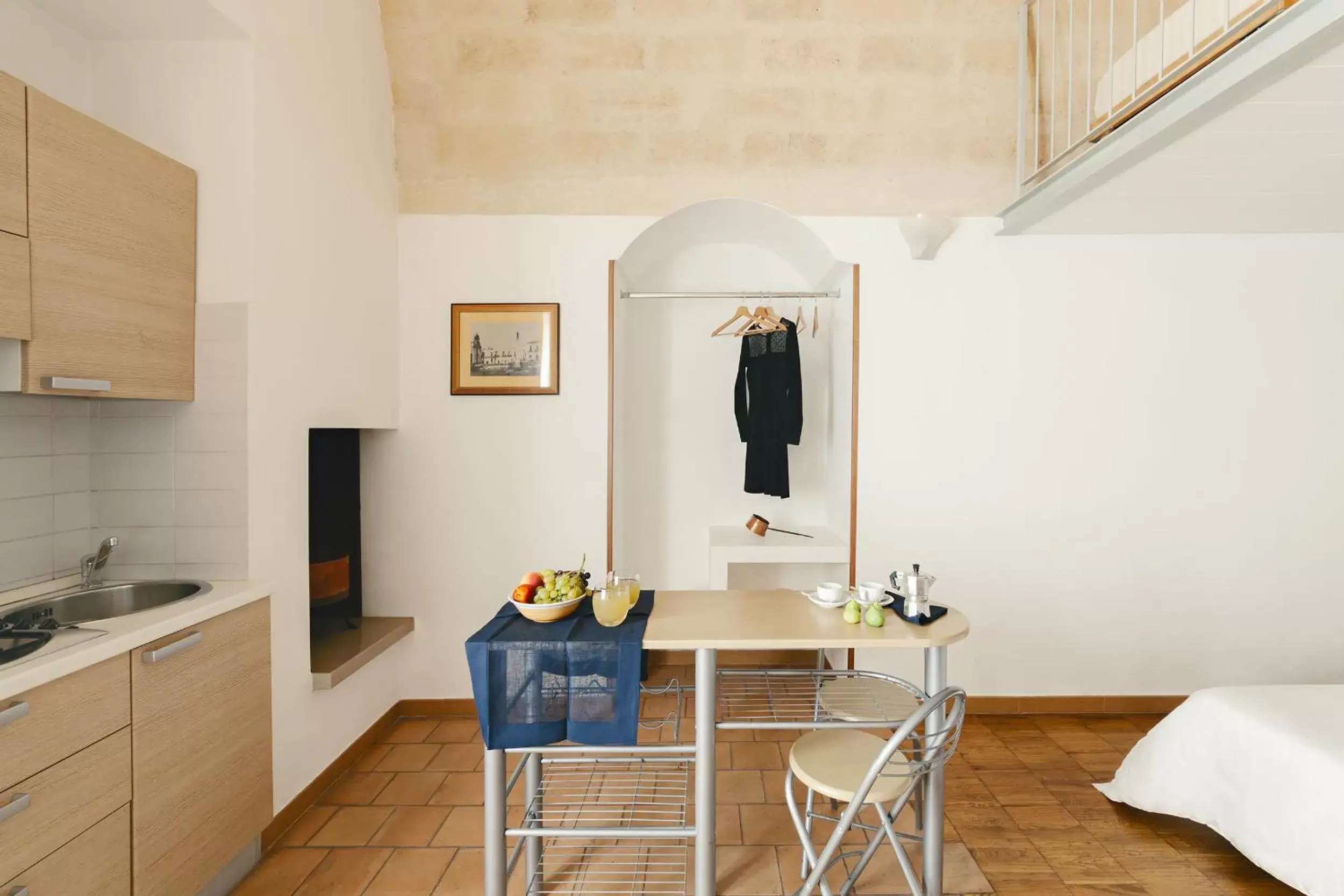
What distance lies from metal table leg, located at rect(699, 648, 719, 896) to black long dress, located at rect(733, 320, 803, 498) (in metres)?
1.88

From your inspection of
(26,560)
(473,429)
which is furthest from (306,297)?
(26,560)

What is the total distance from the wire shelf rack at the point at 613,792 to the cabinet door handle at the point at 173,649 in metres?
1.07

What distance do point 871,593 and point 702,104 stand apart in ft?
7.68

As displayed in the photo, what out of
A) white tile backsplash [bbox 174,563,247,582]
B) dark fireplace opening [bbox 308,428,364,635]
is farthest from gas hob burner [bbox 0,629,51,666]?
dark fireplace opening [bbox 308,428,364,635]

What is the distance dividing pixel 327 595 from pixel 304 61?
2107 millimetres

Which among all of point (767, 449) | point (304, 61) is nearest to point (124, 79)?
point (304, 61)

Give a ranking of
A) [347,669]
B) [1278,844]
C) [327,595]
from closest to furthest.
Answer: [1278,844], [347,669], [327,595]

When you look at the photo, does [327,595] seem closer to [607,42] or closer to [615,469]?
[615,469]

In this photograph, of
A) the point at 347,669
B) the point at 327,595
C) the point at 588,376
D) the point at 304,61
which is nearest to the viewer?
the point at 304,61

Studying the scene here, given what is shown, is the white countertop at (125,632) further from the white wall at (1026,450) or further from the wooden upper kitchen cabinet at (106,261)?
the white wall at (1026,450)

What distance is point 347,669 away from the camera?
2.72 meters

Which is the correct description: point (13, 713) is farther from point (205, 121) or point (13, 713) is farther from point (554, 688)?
point (205, 121)

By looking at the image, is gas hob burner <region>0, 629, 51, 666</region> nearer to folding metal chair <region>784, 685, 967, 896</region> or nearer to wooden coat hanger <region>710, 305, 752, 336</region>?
folding metal chair <region>784, 685, 967, 896</region>

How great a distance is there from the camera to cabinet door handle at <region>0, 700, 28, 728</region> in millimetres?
1371
